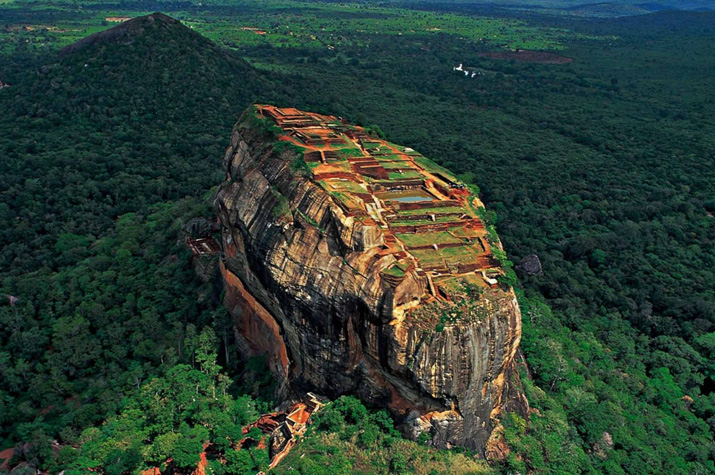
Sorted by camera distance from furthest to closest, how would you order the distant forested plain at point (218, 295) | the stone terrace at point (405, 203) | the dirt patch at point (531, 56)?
the dirt patch at point (531, 56), the distant forested plain at point (218, 295), the stone terrace at point (405, 203)

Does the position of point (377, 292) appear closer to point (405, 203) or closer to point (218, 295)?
point (405, 203)

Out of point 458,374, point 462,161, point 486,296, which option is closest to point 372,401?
point 458,374

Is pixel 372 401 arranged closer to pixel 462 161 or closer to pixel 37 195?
pixel 37 195

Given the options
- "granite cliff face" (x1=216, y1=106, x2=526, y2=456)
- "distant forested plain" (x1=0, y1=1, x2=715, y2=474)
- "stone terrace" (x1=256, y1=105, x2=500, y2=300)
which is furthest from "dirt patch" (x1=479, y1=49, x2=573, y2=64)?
"granite cliff face" (x1=216, y1=106, x2=526, y2=456)

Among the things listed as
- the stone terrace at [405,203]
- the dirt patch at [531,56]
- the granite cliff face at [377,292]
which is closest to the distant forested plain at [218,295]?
the granite cliff face at [377,292]

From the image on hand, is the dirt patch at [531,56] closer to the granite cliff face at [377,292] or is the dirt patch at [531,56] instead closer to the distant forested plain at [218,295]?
the distant forested plain at [218,295]

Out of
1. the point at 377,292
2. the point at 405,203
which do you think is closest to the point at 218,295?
the point at 405,203

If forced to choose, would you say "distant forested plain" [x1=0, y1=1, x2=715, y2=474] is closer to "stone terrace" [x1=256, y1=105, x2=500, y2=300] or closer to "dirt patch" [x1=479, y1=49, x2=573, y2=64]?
"stone terrace" [x1=256, y1=105, x2=500, y2=300]

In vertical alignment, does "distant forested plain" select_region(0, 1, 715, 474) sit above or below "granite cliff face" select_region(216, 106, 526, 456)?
below
